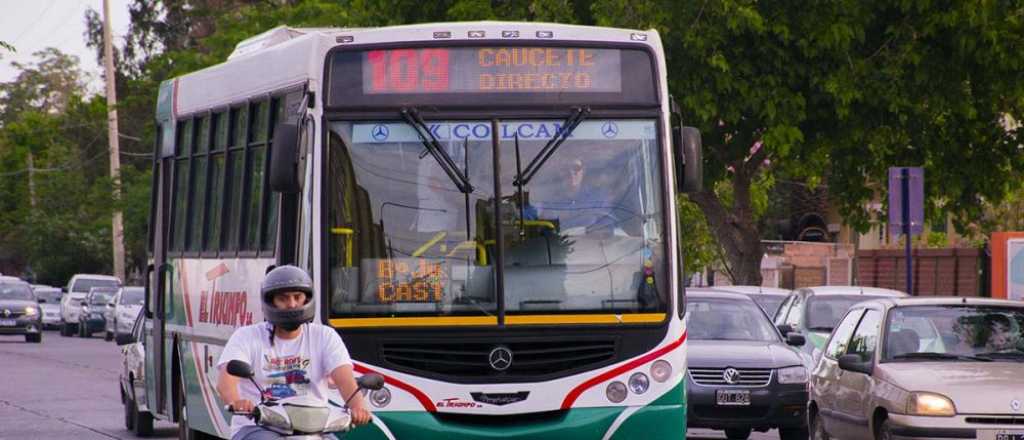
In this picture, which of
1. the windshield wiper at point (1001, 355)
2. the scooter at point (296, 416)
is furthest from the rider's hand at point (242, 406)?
the windshield wiper at point (1001, 355)

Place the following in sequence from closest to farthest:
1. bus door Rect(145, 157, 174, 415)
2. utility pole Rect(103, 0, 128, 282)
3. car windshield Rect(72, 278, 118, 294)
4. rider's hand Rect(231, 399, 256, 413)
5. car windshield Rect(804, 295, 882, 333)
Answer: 1. rider's hand Rect(231, 399, 256, 413)
2. bus door Rect(145, 157, 174, 415)
3. car windshield Rect(804, 295, 882, 333)
4. utility pole Rect(103, 0, 128, 282)
5. car windshield Rect(72, 278, 118, 294)

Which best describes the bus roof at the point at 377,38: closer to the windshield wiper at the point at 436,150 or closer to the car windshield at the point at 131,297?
the windshield wiper at the point at 436,150

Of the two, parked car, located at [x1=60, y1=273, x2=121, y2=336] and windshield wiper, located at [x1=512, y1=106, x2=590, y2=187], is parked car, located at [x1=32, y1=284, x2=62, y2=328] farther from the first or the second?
windshield wiper, located at [x1=512, y1=106, x2=590, y2=187]

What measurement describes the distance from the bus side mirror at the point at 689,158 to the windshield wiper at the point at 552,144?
0.59 metres

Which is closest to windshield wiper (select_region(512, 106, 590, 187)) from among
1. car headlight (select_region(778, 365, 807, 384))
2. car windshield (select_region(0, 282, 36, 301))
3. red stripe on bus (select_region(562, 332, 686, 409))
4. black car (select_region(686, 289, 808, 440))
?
red stripe on bus (select_region(562, 332, 686, 409))

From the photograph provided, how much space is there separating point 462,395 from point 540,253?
0.95 meters

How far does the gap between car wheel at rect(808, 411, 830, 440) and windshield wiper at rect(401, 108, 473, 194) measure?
587 centimetres

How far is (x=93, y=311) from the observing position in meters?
57.3

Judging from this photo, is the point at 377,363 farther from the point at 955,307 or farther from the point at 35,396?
the point at 35,396

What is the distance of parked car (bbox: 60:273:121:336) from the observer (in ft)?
198

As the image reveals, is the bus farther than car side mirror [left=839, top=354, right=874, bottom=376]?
No

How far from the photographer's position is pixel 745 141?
101 feet

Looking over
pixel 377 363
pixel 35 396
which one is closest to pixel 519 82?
pixel 377 363

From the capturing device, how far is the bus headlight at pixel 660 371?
477 inches
